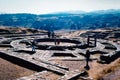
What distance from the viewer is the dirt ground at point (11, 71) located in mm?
16288

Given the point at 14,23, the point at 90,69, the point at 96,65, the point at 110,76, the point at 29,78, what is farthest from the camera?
the point at 14,23

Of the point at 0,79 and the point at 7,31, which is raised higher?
the point at 0,79

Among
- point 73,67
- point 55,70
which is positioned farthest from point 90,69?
point 55,70

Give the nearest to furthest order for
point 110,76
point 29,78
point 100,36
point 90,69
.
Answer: point 110,76 < point 29,78 < point 90,69 < point 100,36

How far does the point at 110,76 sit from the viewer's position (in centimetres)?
1241

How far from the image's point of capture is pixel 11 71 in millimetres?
17844

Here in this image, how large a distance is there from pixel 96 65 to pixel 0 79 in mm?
9713

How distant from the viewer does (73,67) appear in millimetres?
20094

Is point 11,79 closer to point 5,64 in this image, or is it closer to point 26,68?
point 26,68

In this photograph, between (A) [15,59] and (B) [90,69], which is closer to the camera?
(B) [90,69]

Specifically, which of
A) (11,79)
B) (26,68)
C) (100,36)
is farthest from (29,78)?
(100,36)

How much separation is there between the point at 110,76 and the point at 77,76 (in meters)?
3.93

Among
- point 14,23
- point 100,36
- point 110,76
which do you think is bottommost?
point 14,23

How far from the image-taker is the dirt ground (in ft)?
53.4
